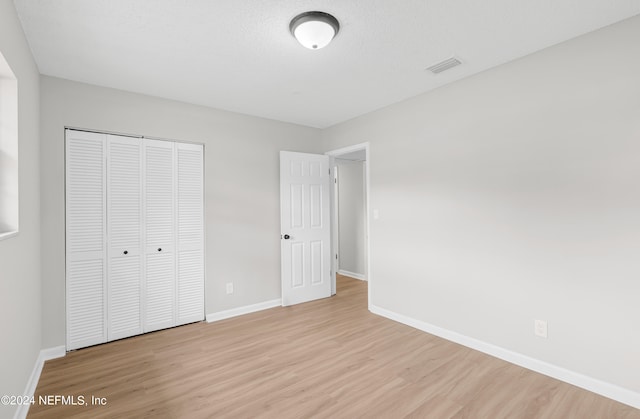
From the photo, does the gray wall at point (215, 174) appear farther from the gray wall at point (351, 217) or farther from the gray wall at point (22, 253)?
the gray wall at point (351, 217)

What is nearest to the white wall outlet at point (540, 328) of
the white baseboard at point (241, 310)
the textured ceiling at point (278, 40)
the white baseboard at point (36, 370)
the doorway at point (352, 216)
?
the textured ceiling at point (278, 40)

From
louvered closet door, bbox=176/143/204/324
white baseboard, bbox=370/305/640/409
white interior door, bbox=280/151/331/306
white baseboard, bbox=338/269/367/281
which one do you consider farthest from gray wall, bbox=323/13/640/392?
louvered closet door, bbox=176/143/204/324

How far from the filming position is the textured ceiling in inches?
72.7

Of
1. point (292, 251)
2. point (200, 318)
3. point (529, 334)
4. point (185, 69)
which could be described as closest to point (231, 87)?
point (185, 69)

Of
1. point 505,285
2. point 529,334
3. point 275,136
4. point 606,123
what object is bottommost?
point 529,334

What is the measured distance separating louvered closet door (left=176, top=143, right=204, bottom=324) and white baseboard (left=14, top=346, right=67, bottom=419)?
1030mm

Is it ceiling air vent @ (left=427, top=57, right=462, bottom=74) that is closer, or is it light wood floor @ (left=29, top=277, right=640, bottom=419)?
light wood floor @ (left=29, top=277, right=640, bottom=419)

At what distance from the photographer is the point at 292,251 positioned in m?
4.13

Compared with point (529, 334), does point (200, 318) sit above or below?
below

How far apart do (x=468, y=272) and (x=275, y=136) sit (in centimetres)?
293

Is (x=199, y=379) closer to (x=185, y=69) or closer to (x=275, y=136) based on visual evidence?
(x=185, y=69)

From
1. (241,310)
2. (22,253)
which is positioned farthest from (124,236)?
(241,310)

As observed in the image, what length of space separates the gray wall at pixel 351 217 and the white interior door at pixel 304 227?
1.35 metres

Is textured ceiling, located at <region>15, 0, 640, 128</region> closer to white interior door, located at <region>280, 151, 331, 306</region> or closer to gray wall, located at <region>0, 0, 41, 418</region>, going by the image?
gray wall, located at <region>0, 0, 41, 418</region>
